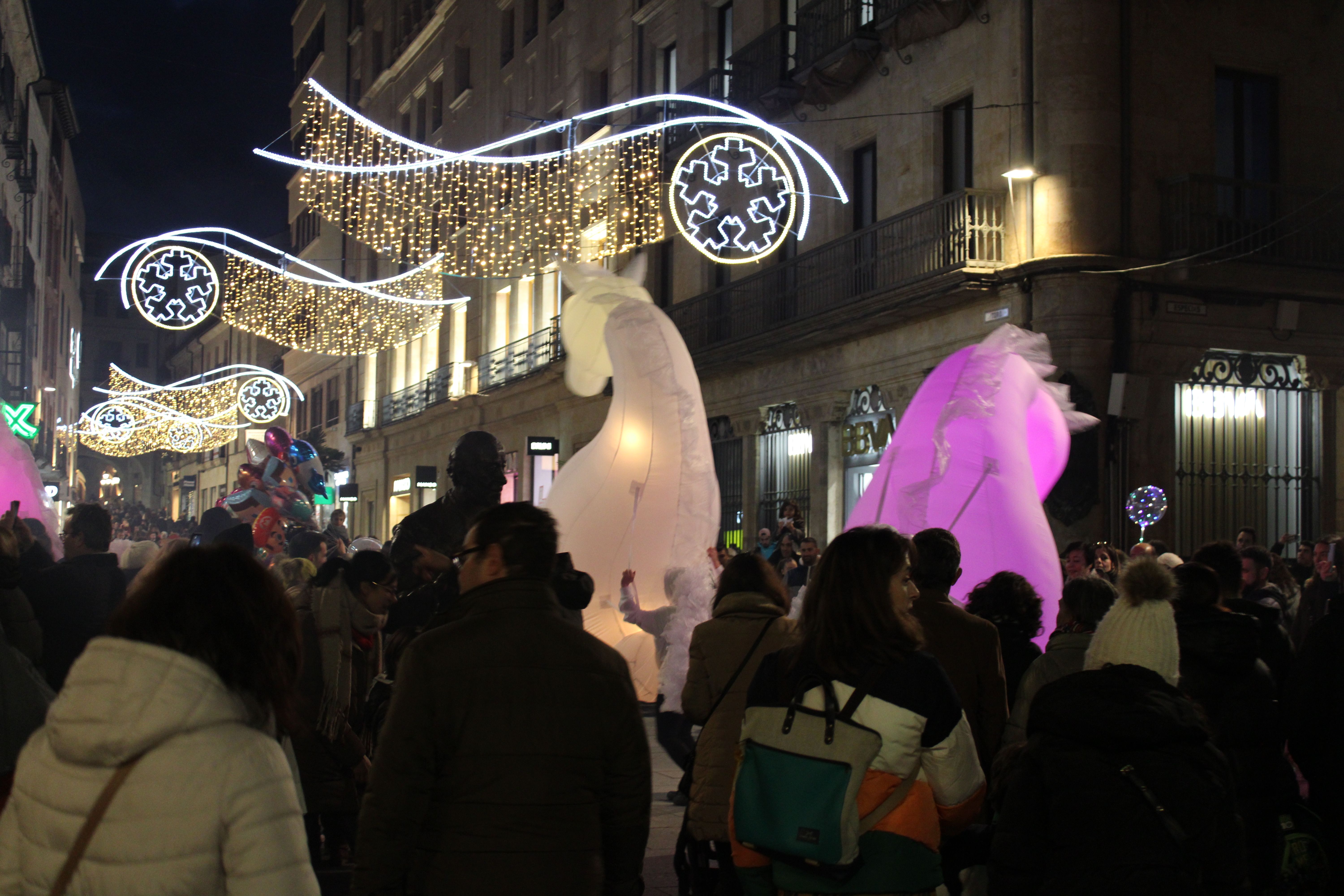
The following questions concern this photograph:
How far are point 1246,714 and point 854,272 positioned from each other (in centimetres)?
1403

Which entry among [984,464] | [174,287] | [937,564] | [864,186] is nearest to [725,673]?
[937,564]

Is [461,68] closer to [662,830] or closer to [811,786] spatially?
[662,830]

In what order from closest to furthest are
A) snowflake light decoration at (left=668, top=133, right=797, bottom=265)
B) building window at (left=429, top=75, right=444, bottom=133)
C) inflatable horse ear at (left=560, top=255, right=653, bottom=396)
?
inflatable horse ear at (left=560, top=255, right=653, bottom=396) < snowflake light decoration at (left=668, top=133, right=797, bottom=265) < building window at (left=429, top=75, right=444, bottom=133)

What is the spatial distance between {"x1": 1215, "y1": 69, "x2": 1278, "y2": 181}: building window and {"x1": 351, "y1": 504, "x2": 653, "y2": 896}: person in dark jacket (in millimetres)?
15016

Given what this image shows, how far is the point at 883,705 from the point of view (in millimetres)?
3447

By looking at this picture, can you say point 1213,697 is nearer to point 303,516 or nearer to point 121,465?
point 303,516

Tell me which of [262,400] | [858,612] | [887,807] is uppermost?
[262,400]

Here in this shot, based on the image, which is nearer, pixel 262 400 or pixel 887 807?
pixel 887 807

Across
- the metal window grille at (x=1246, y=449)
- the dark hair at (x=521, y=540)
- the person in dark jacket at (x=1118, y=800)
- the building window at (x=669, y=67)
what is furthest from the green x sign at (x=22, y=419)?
the person in dark jacket at (x=1118, y=800)

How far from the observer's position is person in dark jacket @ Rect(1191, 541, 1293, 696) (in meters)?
5.53

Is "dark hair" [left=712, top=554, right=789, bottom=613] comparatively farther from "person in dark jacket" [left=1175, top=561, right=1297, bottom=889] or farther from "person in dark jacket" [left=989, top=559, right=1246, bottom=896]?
"person in dark jacket" [left=989, top=559, right=1246, bottom=896]

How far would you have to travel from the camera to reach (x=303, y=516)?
1988cm

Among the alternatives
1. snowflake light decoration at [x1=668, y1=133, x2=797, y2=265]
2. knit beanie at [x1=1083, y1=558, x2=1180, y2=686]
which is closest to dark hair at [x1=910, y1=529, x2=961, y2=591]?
knit beanie at [x1=1083, y1=558, x2=1180, y2=686]

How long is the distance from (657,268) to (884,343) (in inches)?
321
